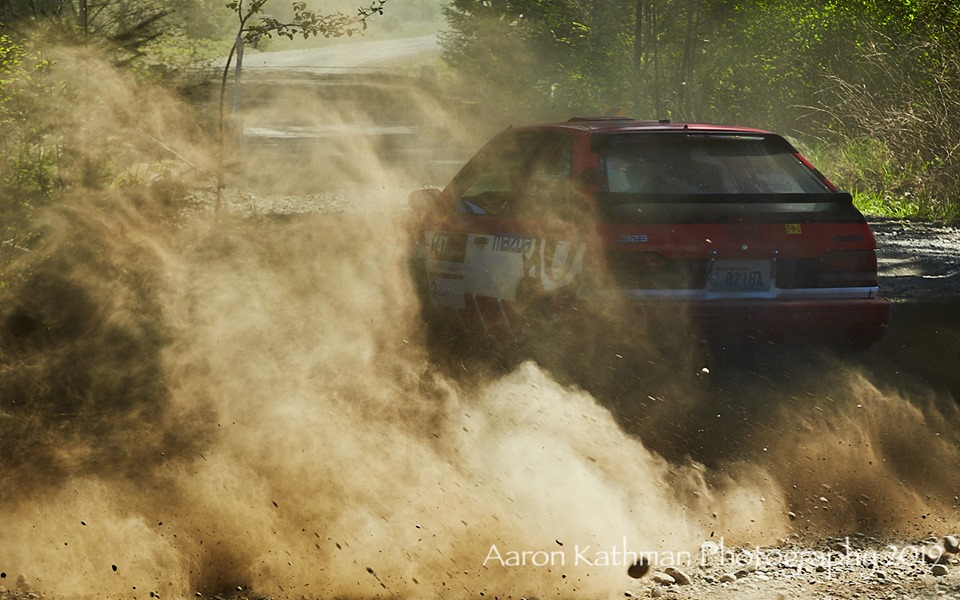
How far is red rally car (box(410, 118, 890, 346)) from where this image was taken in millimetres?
6012

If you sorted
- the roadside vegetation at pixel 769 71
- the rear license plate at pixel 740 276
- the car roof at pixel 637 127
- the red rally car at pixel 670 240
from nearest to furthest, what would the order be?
the red rally car at pixel 670 240
the rear license plate at pixel 740 276
the car roof at pixel 637 127
the roadside vegetation at pixel 769 71

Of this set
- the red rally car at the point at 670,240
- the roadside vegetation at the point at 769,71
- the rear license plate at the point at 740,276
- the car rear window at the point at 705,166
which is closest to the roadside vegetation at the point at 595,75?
the roadside vegetation at the point at 769,71

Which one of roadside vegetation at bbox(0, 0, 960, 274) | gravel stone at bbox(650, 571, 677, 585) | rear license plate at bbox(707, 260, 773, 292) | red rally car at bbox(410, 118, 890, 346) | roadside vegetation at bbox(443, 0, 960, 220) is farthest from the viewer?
roadside vegetation at bbox(443, 0, 960, 220)

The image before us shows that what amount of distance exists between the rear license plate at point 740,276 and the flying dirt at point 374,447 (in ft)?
1.21

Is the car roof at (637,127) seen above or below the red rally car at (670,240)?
above

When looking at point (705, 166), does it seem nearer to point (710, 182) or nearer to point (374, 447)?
point (710, 182)

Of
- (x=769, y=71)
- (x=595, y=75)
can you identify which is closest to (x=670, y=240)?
(x=769, y=71)

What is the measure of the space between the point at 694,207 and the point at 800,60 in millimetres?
16942

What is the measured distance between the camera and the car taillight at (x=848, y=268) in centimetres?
638

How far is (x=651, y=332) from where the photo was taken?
599 centimetres

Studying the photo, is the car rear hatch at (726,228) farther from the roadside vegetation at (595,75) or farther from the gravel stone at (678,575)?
the roadside vegetation at (595,75)

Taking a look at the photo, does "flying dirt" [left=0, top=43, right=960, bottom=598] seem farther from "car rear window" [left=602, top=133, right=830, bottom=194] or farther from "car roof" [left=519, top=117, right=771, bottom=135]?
"car roof" [left=519, top=117, right=771, bottom=135]

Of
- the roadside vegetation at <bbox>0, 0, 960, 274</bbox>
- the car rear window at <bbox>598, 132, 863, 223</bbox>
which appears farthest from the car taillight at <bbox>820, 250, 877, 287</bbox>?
the roadside vegetation at <bbox>0, 0, 960, 274</bbox>

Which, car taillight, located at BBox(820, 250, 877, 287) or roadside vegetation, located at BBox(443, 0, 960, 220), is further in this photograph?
roadside vegetation, located at BBox(443, 0, 960, 220)
